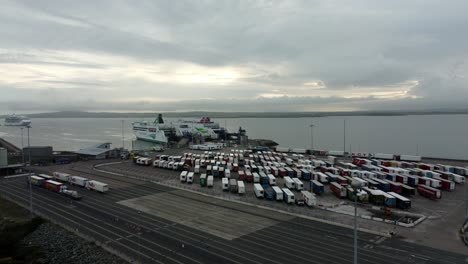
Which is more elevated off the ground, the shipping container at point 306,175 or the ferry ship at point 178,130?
the ferry ship at point 178,130

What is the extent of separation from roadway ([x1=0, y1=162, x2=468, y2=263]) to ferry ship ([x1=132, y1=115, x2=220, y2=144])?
63105 mm

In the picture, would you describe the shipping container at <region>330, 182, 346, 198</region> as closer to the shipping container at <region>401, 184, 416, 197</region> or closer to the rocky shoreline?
the shipping container at <region>401, 184, 416, 197</region>

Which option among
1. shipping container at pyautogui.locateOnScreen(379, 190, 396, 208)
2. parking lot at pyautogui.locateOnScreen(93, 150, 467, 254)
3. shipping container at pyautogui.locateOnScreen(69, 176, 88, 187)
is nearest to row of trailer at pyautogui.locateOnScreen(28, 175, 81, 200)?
shipping container at pyautogui.locateOnScreen(69, 176, 88, 187)

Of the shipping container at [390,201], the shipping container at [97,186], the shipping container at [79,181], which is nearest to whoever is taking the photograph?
the shipping container at [390,201]

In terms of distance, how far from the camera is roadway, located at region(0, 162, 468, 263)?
60.8 feet

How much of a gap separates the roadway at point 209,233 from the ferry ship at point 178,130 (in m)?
63.1

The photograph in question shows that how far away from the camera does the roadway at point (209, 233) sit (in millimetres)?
18547

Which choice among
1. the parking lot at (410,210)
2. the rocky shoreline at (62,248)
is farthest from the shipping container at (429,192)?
the rocky shoreline at (62,248)

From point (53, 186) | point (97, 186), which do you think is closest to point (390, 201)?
point (97, 186)

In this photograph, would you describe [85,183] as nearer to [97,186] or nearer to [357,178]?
[97,186]

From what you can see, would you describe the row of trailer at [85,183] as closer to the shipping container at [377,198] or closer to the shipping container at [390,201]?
the shipping container at [377,198]

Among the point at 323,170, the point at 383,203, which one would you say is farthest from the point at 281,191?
the point at 323,170

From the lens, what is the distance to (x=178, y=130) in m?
102

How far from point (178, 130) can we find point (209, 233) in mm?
82305
